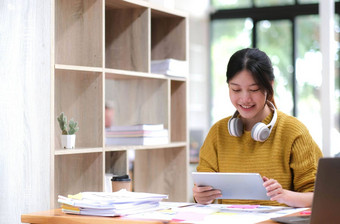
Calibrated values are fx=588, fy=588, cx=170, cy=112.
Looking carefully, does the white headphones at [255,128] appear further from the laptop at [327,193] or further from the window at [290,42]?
the window at [290,42]

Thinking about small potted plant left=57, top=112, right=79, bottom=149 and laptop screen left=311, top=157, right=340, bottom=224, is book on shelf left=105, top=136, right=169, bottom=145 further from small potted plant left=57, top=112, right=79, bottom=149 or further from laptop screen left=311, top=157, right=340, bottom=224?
laptop screen left=311, top=157, right=340, bottom=224

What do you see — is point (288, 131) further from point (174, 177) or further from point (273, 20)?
point (273, 20)

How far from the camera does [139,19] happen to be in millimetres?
3512

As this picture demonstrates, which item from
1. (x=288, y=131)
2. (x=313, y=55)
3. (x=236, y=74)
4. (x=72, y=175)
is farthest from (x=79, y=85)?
(x=313, y=55)

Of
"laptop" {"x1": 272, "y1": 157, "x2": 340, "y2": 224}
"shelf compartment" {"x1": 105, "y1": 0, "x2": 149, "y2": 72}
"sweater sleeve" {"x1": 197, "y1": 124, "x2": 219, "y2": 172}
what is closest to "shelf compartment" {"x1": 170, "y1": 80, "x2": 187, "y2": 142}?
"shelf compartment" {"x1": 105, "y1": 0, "x2": 149, "y2": 72}

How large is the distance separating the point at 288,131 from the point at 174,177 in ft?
4.67

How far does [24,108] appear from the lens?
279cm

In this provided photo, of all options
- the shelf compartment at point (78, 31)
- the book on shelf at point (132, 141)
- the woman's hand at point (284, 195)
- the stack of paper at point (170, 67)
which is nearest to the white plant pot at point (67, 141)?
the shelf compartment at point (78, 31)

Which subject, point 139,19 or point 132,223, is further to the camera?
point 139,19

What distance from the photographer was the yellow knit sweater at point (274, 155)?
99.2 inches

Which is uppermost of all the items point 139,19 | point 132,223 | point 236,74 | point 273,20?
point 273,20

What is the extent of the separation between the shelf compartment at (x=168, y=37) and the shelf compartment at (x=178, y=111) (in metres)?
0.19

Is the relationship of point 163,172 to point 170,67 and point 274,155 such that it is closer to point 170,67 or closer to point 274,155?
point 170,67

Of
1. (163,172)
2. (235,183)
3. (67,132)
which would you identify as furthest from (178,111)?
(235,183)
